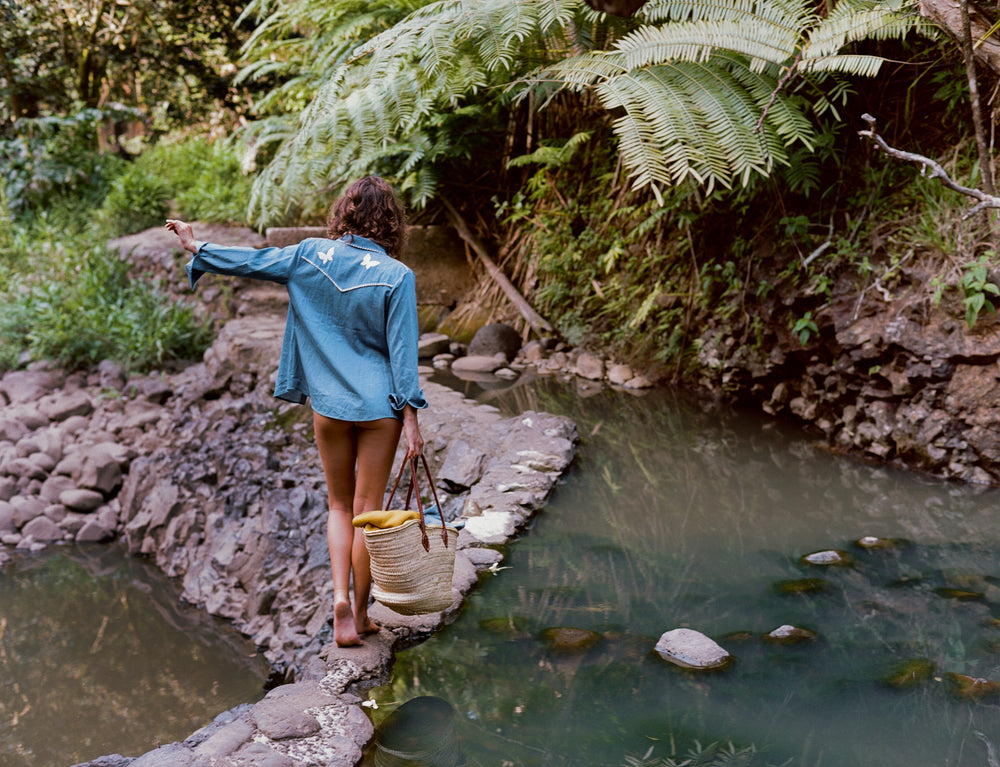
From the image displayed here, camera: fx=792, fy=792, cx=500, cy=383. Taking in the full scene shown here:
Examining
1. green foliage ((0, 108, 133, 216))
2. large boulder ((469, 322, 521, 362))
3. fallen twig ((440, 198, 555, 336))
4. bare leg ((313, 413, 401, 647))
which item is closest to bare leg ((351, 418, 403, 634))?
bare leg ((313, 413, 401, 647))

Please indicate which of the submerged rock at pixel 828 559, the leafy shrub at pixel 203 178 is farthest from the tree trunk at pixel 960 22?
the leafy shrub at pixel 203 178

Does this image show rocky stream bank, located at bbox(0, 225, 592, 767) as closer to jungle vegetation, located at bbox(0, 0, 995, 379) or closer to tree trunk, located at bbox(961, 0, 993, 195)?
jungle vegetation, located at bbox(0, 0, 995, 379)

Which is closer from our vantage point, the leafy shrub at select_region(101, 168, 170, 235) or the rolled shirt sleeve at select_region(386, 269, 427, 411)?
the rolled shirt sleeve at select_region(386, 269, 427, 411)

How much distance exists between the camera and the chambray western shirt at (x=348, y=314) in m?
2.37

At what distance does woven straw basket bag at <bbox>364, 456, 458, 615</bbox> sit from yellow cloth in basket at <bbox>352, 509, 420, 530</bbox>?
29 millimetres

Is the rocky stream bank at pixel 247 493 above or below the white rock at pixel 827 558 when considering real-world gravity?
below

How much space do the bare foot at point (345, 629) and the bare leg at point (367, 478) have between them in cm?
5

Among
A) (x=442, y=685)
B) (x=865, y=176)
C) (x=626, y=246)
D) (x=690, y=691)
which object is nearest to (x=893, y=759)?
(x=690, y=691)

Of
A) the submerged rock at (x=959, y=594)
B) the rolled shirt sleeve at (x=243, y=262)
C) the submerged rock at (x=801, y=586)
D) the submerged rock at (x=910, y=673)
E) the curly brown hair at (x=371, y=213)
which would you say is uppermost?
the curly brown hair at (x=371, y=213)

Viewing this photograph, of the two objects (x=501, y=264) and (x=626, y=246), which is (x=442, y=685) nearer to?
(x=626, y=246)

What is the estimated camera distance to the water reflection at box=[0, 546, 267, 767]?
11.0 ft

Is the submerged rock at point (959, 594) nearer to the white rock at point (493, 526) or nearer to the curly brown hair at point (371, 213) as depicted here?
the white rock at point (493, 526)

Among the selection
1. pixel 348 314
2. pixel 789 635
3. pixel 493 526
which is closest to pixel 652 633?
pixel 789 635

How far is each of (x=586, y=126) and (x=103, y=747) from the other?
5712mm
